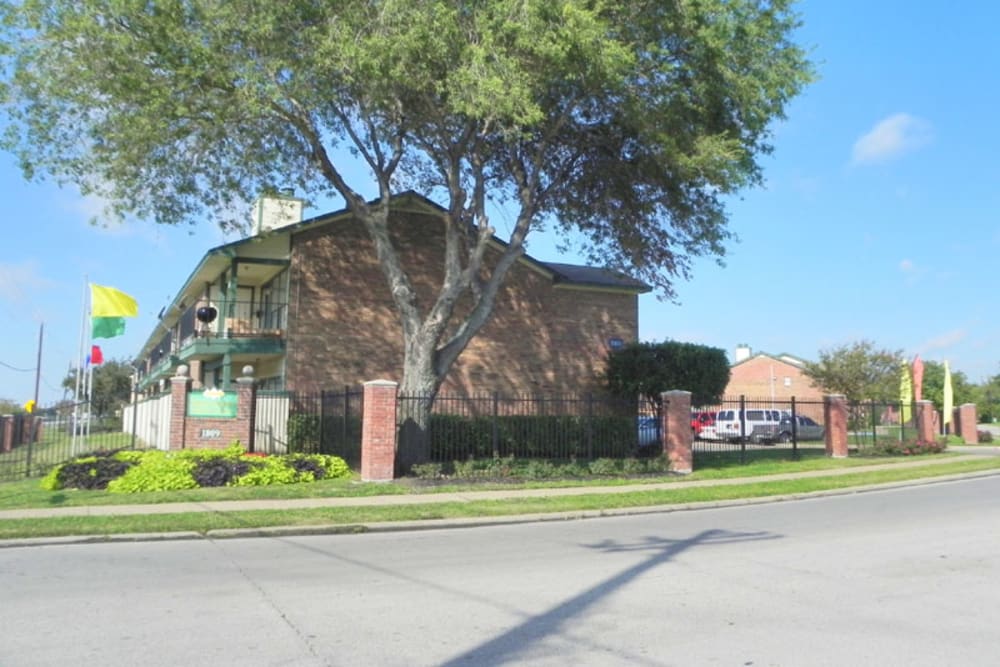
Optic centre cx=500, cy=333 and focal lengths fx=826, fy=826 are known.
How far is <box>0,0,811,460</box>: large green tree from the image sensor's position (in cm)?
1504

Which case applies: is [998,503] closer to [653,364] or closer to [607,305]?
[653,364]

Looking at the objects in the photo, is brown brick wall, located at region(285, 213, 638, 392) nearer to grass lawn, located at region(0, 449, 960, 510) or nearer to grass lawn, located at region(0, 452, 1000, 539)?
grass lawn, located at region(0, 449, 960, 510)

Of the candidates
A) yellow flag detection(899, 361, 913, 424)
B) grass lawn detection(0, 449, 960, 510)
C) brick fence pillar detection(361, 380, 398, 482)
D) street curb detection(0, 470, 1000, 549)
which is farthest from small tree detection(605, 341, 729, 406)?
brick fence pillar detection(361, 380, 398, 482)

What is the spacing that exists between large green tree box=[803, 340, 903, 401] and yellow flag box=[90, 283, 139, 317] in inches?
1212

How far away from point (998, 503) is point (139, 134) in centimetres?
1725

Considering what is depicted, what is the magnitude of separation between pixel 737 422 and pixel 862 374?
926 centimetres

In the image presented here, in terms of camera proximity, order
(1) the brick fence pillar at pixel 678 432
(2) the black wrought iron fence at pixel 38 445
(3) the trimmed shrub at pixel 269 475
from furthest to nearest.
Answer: (1) the brick fence pillar at pixel 678 432 → (2) the black wrought iron fence at pixel 38 445 → (3) the trimmed shrub at pixel 269 475

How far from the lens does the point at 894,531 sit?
446 inches

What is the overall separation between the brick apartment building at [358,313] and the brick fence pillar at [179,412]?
222 cm

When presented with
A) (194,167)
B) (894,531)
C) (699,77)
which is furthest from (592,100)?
(894,531)

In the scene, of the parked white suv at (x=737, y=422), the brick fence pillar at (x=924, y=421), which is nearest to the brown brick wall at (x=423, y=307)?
the parked white suv at (x=737, y=422)

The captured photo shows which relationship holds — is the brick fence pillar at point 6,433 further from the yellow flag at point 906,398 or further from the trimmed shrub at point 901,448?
the yellow flag at point 906,398

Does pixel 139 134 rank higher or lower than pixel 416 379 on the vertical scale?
higher

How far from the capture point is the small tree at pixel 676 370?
24328mm
